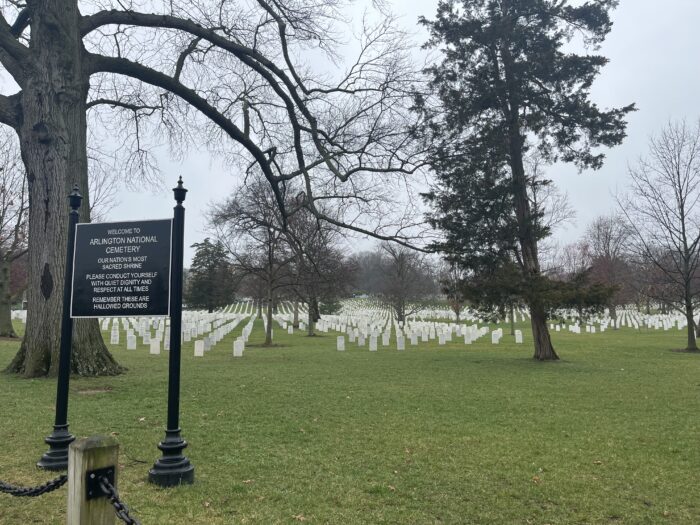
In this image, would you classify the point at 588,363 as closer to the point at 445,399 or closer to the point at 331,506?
the point at 445,399

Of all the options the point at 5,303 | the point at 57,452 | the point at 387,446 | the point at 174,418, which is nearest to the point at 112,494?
the point at 174,418

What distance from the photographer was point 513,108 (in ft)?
62.4

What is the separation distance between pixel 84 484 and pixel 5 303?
26880 mm

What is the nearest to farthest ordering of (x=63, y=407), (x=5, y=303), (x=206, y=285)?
1. (x=63, y=407)
2. (x=5, y=303)
3. (x=206, y=285)

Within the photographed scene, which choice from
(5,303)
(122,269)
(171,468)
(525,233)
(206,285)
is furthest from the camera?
(206,285)

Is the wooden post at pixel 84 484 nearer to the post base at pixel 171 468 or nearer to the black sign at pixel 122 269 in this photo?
the post base at pixel 171 468

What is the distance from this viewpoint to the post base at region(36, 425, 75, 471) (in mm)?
4963

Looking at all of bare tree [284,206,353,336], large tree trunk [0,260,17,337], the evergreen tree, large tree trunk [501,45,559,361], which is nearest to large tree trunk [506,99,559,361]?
large tree trunk [501,45,559,361]

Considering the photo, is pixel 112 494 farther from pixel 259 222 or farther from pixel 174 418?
pixel 259 222

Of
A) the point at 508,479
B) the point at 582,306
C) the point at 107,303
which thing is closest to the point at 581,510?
the point at 508,479

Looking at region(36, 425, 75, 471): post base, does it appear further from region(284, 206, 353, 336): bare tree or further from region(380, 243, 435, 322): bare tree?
region(380, 243, 435, 322): bare tree

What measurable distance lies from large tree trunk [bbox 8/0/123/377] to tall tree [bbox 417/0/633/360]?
1095 centimetres

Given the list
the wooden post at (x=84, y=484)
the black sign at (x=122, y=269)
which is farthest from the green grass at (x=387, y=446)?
the black sign at (x=122, y=269)

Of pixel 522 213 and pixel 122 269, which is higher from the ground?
pixel 522 213
